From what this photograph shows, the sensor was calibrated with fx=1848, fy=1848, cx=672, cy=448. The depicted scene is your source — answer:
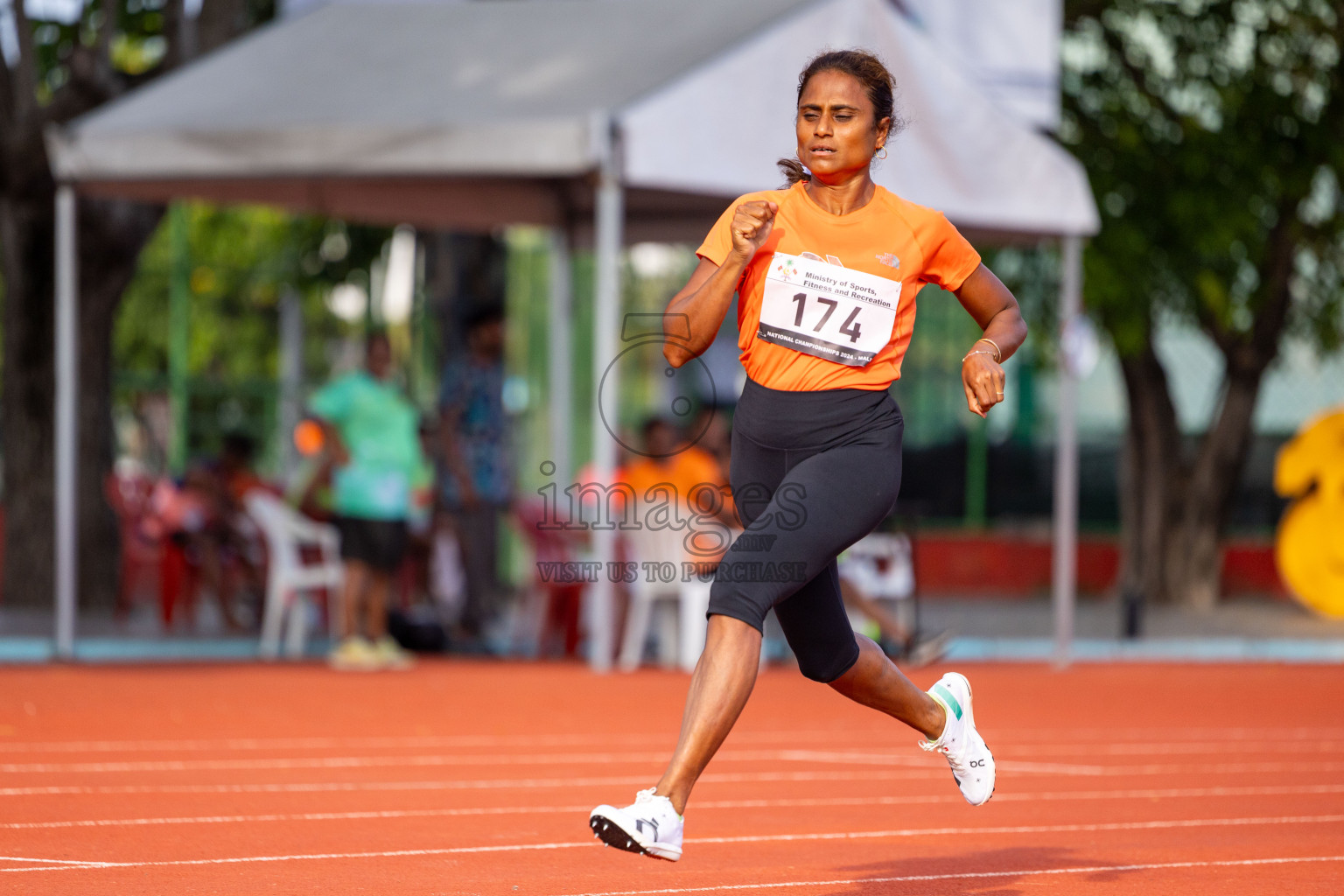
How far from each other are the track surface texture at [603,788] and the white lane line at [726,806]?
23 mm

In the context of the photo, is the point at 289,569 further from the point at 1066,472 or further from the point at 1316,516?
the point at 1316,516

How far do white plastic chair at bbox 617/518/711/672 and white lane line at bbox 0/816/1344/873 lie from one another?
5.24 m

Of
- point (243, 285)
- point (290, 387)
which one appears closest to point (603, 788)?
point (290, 387)

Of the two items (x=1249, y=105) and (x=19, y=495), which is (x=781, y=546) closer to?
(x=19, y=495)

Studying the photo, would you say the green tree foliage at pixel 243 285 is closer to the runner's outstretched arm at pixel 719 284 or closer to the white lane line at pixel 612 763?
the white lane line at pixel 612 763

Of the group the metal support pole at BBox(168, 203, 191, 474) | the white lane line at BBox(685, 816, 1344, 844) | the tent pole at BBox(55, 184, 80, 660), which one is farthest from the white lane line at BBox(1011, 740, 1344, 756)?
the metal support pole at BBox(168, 203, 191, 474)

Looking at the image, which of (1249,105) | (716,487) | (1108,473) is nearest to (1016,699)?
(716,487)

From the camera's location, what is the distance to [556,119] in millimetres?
10758

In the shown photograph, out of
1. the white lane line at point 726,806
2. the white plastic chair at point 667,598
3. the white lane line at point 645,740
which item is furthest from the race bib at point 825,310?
the white plastic chair at point 667,598

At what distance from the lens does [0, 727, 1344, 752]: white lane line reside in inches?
320

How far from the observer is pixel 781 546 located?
14.7 ft

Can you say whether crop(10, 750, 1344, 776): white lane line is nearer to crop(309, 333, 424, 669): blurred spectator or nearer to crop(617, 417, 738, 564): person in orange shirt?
crop(617, 417, 738, 564): person in orange shirt

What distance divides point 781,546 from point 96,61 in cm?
1033

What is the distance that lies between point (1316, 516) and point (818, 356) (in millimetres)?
12872
